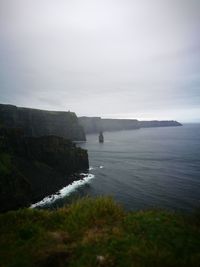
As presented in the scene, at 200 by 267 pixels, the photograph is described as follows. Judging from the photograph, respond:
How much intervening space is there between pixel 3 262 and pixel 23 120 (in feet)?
448

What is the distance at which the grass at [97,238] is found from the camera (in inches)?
401

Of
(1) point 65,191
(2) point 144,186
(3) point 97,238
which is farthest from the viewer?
(2) point 144,186

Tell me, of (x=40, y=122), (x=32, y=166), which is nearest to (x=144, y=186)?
(x=32, y=166)

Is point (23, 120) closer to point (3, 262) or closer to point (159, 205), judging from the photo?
point (159, 205)

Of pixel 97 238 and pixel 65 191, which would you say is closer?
pixel 97 238

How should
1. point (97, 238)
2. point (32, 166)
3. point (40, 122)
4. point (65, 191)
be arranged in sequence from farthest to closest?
point (40, 122), point (32, 166), point (65, 191), point (97, 238)

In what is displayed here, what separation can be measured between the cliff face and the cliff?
42945mm

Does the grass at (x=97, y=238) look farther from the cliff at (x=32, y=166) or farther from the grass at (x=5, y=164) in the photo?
the grass at (x=5, y=164)

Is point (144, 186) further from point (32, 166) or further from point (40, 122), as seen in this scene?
point (40, 122)

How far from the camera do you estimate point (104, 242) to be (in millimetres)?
11547

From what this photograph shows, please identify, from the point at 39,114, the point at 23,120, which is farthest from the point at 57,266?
the point at 39,114

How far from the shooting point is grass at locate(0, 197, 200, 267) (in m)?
10.2

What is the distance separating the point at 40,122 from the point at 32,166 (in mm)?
93369

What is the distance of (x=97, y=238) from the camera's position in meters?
11.9
